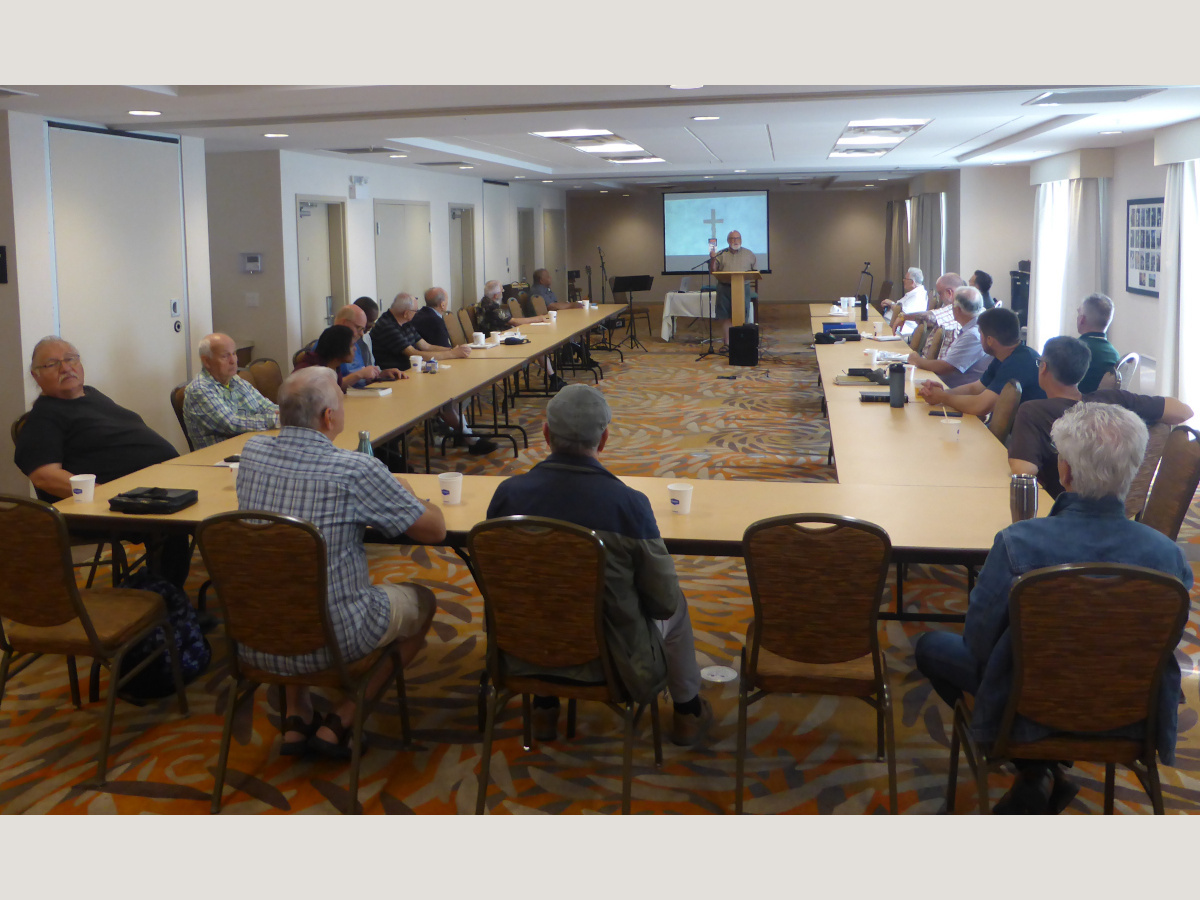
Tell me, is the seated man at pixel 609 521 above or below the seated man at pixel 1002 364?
below

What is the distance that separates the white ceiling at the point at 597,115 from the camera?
564 centimetres

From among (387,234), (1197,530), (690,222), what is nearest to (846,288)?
(690,222)

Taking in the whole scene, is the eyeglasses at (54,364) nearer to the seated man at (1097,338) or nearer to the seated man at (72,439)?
the seated man at (72,439)

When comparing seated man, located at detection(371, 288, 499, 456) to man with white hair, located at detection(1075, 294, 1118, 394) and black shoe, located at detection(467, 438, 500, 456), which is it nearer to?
black shoe, located at detection(467, 438, 500, 456)

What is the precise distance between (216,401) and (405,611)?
7.44ft

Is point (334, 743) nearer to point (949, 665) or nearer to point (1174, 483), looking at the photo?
point (949, 665)

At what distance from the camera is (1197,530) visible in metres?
5.70

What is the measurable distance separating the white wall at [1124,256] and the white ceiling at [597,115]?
0.37 m

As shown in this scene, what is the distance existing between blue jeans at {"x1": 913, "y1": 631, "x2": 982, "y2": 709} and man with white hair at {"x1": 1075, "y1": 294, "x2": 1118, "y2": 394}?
3.49 meters

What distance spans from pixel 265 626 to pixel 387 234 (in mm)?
10854

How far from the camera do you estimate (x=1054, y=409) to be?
4074mm

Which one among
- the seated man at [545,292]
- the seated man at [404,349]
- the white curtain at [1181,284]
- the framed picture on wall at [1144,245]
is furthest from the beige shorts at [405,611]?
the seated man at [545,292]

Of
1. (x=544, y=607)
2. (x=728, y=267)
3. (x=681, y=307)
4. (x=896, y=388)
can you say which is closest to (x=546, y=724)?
(x=544, y=607)

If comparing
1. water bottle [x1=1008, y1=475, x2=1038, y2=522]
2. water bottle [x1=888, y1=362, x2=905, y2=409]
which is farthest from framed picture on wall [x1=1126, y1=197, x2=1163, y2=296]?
water bottle [x1=1008, y1=475, x2=1038, y2=522]
